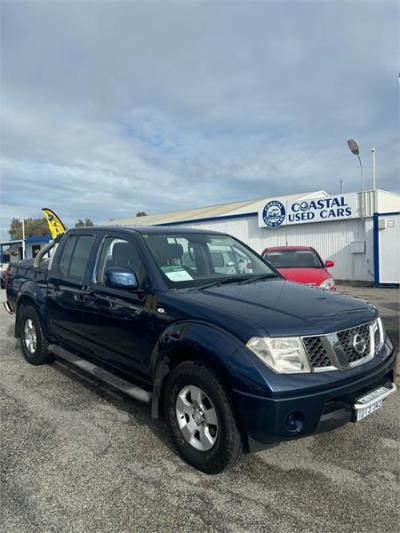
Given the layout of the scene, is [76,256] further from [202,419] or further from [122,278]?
[202,419]

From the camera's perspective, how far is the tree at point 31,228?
82062mm

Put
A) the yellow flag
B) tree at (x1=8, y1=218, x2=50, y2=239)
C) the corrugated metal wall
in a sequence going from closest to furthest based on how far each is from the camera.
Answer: the corrugated metal wall
the yellow flag
tree at (x1=8, y1=218, x2=50, y2=239)

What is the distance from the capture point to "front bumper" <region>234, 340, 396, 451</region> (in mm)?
2551

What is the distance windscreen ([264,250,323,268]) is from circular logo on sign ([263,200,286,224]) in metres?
10.2

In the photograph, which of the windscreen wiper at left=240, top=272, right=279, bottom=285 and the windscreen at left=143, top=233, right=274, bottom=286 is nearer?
the windscreen at left=143, top=233, right=274, bottom=286

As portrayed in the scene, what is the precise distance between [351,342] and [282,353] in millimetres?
612

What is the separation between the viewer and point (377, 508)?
260cm

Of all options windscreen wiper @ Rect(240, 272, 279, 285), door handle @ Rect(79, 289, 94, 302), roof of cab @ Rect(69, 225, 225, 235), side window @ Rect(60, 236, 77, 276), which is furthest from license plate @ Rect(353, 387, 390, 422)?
side window @ Rect(60, 236, 77, 276)

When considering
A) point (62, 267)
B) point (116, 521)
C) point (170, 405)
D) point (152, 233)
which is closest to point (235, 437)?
point (170, 405)

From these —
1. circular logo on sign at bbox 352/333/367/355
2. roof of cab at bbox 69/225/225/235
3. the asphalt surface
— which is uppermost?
roof of cab at bbox 69/225/225/235

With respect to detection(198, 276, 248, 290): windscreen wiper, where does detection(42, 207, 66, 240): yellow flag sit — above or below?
above

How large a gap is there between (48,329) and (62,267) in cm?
84

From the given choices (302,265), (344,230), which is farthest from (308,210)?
(302,265)

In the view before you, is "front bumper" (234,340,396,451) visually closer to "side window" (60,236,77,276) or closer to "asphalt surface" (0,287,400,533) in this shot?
"asphalt surface" (0,287,400,533)
